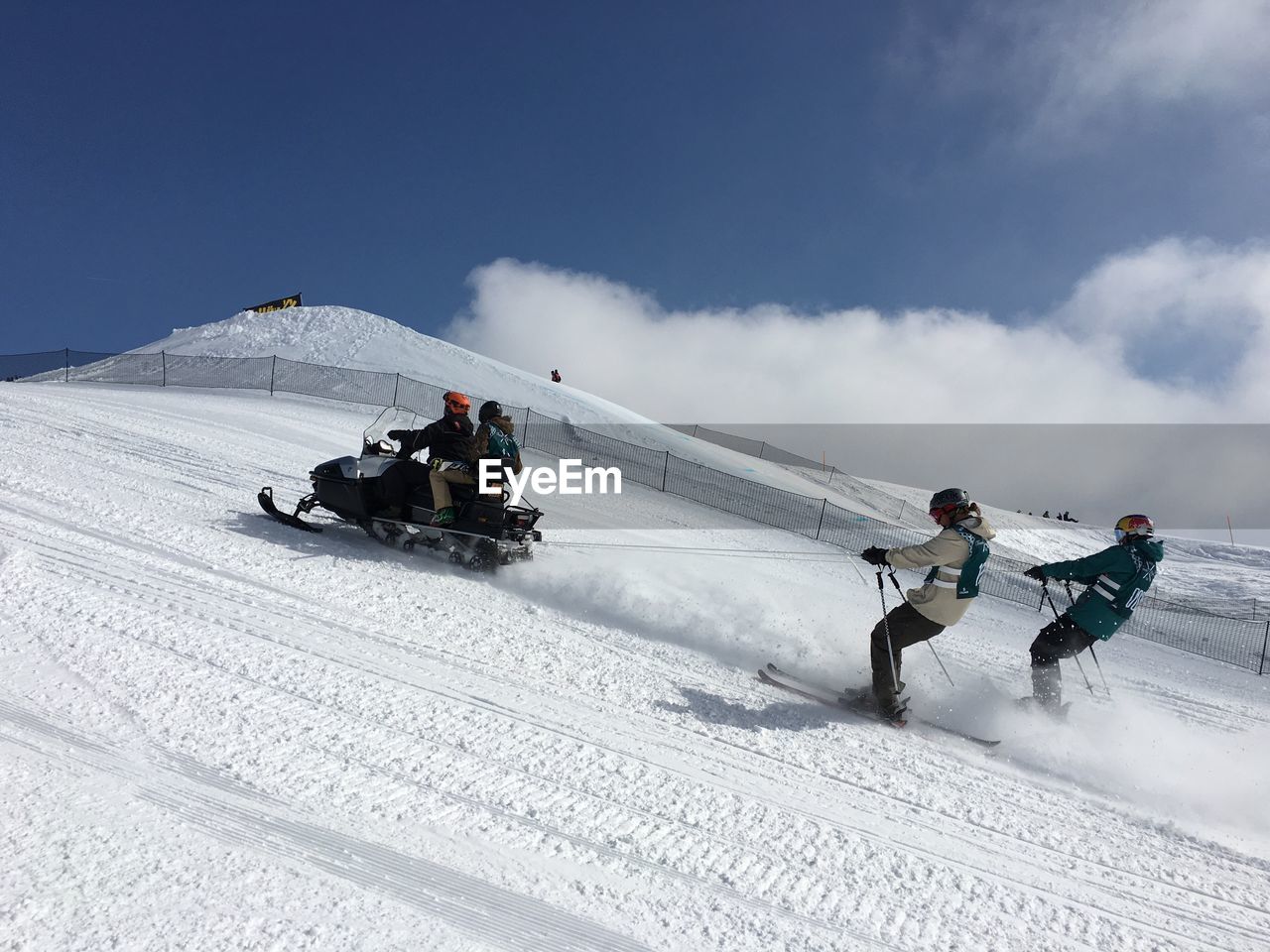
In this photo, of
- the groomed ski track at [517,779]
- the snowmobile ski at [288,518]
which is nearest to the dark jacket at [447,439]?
the groomed ski track at [517,779]

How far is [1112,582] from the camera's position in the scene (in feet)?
19.4

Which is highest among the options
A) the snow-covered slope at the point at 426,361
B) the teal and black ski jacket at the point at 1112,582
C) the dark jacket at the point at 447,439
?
the snow-covered slope at the point at 426,361

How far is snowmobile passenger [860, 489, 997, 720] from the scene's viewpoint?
536 centimetres

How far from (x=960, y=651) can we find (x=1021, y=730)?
2.87 m

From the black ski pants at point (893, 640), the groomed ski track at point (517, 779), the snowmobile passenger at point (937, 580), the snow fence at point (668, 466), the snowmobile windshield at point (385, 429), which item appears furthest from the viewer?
the snow fence at point (668, 466)

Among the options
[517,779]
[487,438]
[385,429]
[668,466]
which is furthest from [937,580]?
[668,466]

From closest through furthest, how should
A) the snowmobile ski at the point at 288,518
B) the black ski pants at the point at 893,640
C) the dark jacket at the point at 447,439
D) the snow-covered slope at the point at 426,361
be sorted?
the black ski pants at the point at 893,640 → the dark jacket at the point at 447,439 → the snowmobile ski at the point at 288,518 → the snow-covered slope at the point at 426,361

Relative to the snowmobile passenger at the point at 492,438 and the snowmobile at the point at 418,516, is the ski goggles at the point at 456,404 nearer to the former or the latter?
the snowmobile passenger at the point at 492,438

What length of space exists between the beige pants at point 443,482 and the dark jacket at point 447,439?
0.51 feet

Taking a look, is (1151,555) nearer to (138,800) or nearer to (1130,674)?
(1130,674)

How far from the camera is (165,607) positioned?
5.56m

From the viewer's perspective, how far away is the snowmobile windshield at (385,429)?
8609 mm

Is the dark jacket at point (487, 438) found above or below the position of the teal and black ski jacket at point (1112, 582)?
above

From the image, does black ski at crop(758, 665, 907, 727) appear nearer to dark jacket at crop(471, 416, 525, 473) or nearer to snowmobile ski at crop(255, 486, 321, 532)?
dark jacket at crop(471, 416, 525, 473)
